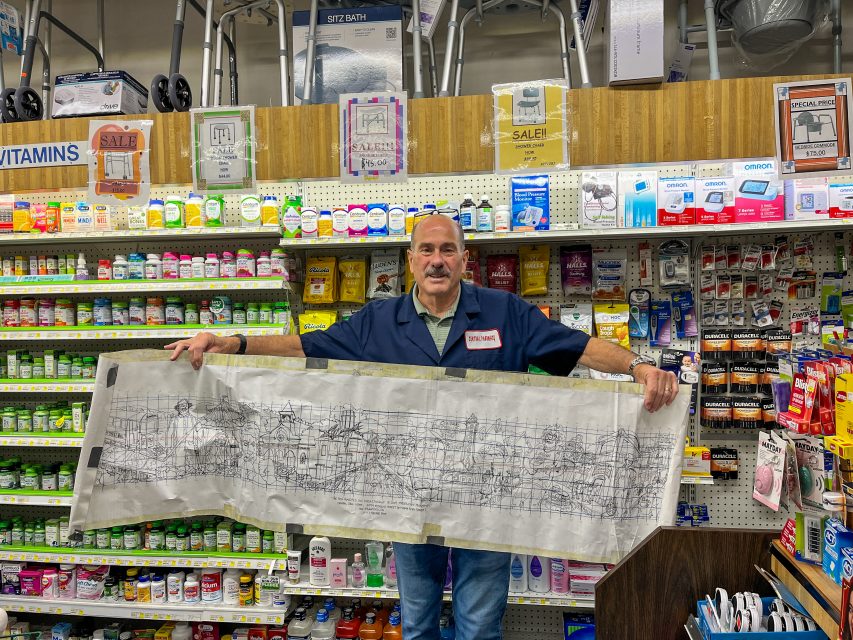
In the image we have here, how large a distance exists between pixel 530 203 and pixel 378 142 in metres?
0.98

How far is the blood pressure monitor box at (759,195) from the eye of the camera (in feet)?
9.32

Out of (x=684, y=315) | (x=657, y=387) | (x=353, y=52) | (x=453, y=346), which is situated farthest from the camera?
(x=353, y=52)

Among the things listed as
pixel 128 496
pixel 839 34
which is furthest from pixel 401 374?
pixel 839 34

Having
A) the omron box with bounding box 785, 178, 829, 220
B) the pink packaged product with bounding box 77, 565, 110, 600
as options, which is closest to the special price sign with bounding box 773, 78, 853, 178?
the omron box with bounding box 785, 178, 829, 220

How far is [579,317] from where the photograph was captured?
3148mm

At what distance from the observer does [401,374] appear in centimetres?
195

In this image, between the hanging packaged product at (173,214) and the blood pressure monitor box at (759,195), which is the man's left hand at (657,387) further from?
the hanging packaged product at (173,214)

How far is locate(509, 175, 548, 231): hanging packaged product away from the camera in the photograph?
9.95 ft

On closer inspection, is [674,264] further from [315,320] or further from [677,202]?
[315,320]

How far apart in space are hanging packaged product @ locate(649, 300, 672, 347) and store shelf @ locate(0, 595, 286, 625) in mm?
2553

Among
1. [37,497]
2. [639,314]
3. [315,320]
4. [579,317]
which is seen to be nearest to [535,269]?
[579,317]

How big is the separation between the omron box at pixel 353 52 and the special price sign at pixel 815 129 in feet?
6.98

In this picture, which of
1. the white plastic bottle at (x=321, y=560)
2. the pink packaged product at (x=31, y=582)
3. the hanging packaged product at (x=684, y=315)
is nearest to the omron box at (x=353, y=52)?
the hanging packaged product at (x=684, y=315)

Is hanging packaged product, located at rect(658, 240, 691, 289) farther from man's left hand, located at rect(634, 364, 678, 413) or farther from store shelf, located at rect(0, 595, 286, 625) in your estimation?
store shelf, located at rect(0, 595, 286, 625)
